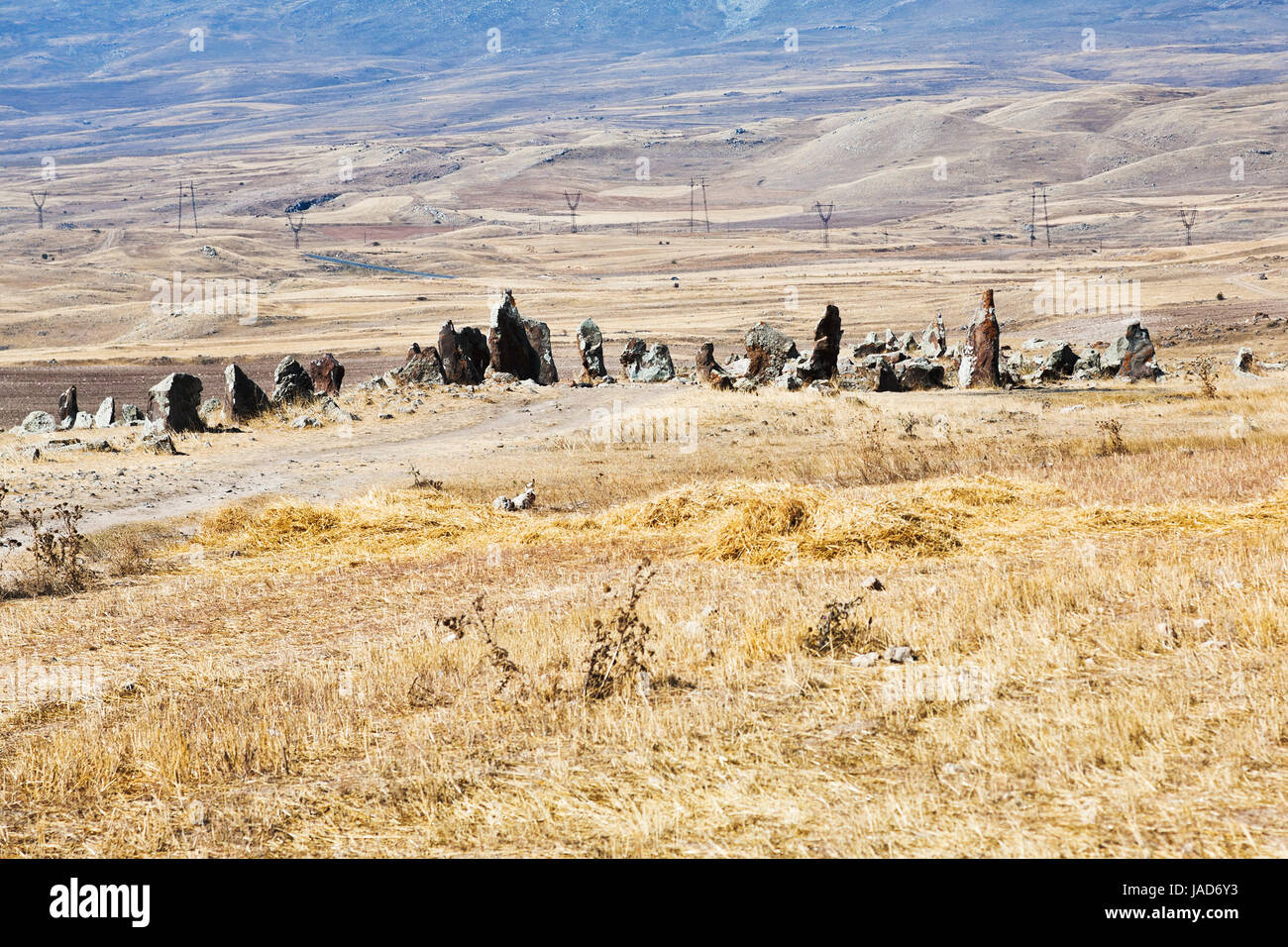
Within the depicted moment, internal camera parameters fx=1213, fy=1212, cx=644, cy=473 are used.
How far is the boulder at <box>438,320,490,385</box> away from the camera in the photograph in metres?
38.3

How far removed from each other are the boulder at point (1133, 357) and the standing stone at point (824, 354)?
8.78 m

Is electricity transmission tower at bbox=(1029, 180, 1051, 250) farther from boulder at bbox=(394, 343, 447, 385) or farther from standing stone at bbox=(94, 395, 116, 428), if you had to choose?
standing stone at bbox=(94, 395, 116, 428)

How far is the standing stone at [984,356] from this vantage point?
35500mm

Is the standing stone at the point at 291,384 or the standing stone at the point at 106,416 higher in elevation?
→ the standing stone at the point at 291,384

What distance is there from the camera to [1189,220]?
406ft

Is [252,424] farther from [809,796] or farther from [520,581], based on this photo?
[809,796]

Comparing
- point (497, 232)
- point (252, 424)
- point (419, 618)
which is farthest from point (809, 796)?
point (497, 232)

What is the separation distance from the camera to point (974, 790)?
6336 mm

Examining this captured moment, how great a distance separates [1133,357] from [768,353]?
11.2 m

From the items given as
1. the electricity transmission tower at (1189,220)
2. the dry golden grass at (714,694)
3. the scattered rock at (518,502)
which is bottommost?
the dry golden grass at (714,694)

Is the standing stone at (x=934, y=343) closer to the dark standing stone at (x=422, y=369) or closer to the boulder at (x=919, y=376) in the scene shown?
the boulder at (x=919, y=376)

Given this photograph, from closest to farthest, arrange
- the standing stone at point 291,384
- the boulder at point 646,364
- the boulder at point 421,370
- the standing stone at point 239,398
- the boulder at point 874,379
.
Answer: the standing stone at point 239,398 → the standing stone at point 291,384 → the boulder at point 874,379 → the boulder at point 421,370 → the boulder at point 646,364

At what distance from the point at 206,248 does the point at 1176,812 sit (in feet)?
390

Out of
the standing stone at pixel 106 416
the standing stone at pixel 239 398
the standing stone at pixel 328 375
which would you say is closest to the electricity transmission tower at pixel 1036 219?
the standing stone at pixel 328 375
